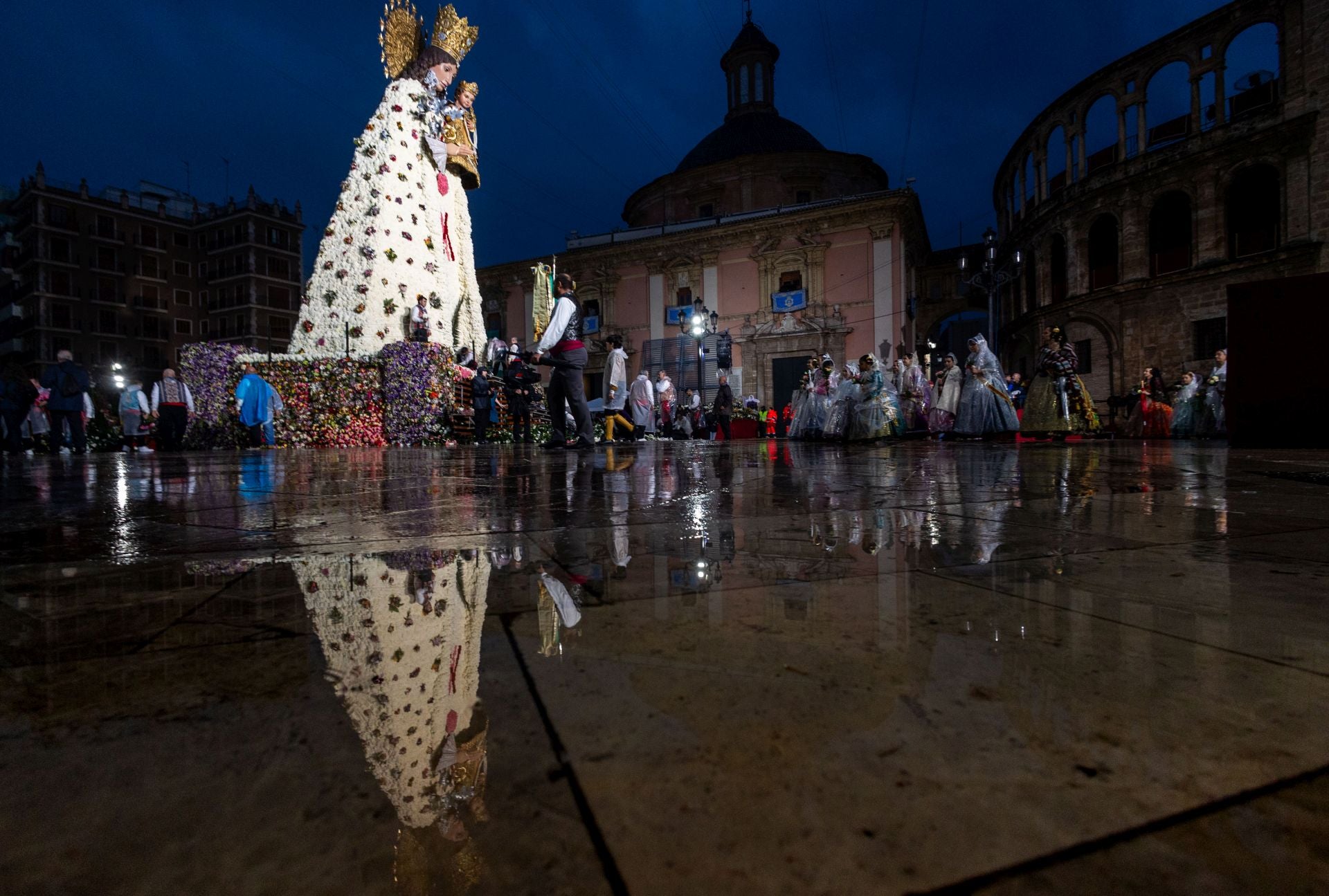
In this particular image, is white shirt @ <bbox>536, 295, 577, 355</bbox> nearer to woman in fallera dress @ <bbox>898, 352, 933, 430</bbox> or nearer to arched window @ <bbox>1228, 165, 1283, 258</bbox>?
woman in fallera dress @ <bbox>898, 352, 933, 430</bbox>

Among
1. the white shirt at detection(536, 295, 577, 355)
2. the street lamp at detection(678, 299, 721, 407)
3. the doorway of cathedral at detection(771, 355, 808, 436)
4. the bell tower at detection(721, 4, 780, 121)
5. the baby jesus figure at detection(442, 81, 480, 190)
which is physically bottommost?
the white shirt at detection(536, 295, 577, 355)

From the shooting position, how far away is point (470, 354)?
37.1 feet

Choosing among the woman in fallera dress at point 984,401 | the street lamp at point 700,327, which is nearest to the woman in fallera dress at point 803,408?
the woman in fallera dress at point 984,401

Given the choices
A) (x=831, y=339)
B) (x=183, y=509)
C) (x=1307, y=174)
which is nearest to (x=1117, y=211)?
(x=1307, y=174)

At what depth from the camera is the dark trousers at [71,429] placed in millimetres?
10133

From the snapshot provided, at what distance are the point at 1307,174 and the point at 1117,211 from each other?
15.0 ft

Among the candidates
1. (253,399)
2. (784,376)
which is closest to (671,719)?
(253,399)

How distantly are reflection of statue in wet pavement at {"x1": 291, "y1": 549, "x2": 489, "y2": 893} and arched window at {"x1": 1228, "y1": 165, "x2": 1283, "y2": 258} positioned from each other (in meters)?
23.9

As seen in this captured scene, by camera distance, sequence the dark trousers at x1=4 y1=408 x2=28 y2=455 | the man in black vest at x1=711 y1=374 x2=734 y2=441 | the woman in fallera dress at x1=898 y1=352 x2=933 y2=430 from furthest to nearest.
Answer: the man in black vest at x1=711 y1=374 x2=734 y2=441 < the woman in fallera dress at x1=898 y1=352 x2=933 y2=430 < the dark trousers at x1=4 y1=408 x2=28 y2=455

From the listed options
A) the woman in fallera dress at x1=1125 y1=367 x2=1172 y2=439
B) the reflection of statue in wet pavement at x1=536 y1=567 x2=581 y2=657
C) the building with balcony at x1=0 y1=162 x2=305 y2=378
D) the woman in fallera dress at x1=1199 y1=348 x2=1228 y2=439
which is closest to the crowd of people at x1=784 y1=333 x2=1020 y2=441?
the woman in fallera dress at x1=1125 y1=367 x2=1172 y2=439

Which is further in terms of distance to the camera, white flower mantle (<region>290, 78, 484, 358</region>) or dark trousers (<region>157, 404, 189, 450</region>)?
white flower mantle (<region>290, 78, 484, 358</region>)

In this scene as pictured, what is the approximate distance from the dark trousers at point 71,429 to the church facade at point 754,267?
1674cm

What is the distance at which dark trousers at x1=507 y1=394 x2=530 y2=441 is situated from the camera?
34.1 ft

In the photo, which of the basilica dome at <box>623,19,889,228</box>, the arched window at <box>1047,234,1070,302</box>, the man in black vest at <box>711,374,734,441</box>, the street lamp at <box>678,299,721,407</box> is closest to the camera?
the man in black vest at <box>711,374,734,441</box>
